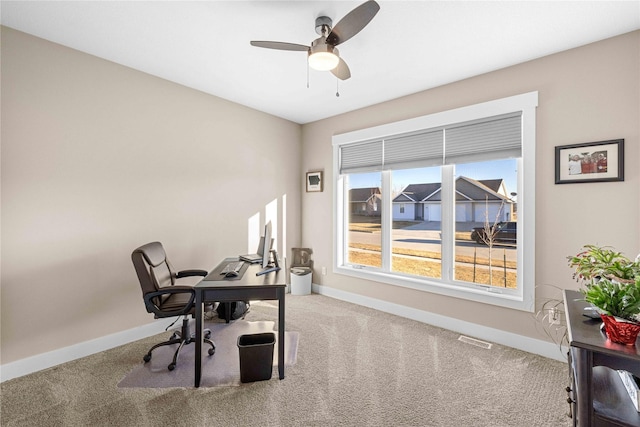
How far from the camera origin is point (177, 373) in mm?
2297

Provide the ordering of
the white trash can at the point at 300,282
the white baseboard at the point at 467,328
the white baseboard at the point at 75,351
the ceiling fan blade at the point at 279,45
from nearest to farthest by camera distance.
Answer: the ceiling fan blade at the point at 279,45, the white baseboard at the point at 75,351, the white baseboard at the point at 467,328, the white trash can at the point at 300,282

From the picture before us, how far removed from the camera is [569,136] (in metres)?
2.48

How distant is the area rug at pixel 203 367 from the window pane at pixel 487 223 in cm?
212

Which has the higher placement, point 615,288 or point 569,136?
point 569,136

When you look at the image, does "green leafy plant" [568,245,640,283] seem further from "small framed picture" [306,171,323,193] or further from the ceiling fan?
"small framed picture" [306,171,323,193]

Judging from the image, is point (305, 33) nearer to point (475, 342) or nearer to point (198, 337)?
point (198, 337)

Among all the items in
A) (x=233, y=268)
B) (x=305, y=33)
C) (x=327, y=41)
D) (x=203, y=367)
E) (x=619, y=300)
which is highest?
(x=305, y=33)

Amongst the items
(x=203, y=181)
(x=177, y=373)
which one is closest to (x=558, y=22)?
(x=203, y=181)

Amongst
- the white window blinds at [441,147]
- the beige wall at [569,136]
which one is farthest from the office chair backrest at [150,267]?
the beige wall at [569,136]

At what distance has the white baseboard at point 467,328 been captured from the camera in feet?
8.43

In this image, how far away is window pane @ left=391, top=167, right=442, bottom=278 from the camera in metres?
3.44

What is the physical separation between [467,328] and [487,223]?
3.77 feet

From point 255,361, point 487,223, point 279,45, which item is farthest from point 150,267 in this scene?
point 487,223

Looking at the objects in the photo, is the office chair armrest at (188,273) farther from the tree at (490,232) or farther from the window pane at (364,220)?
the tree at (490,232)
